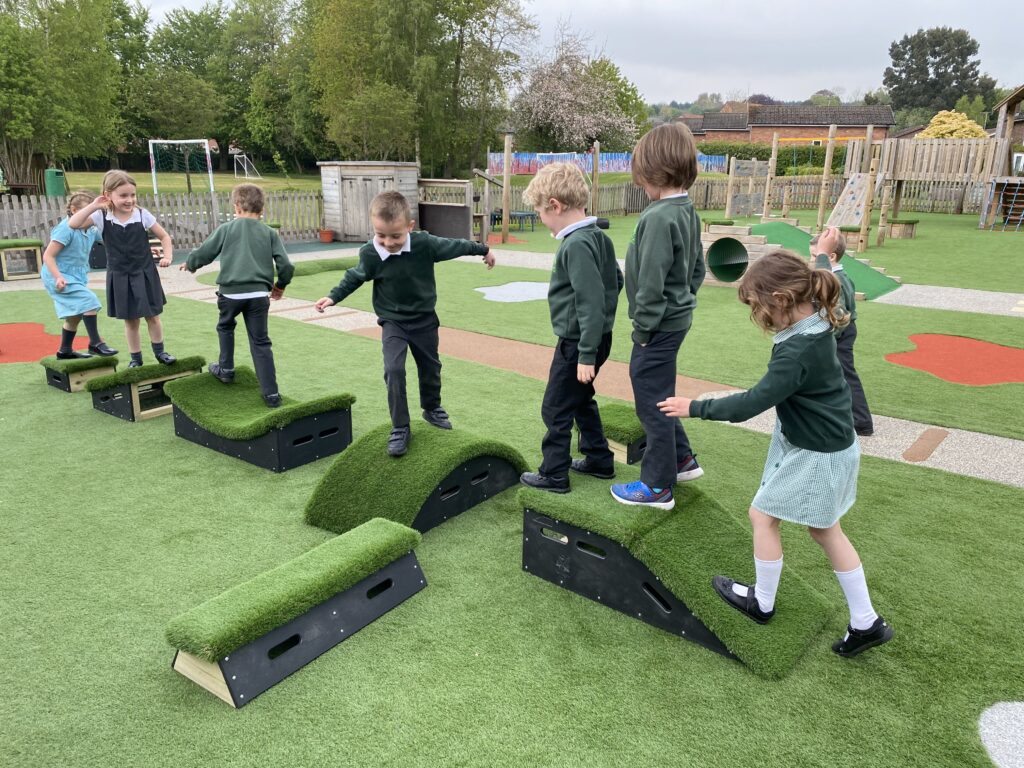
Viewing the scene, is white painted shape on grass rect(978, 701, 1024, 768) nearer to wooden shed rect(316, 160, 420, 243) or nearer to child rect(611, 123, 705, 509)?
child rect(611, 123, 705, 509)

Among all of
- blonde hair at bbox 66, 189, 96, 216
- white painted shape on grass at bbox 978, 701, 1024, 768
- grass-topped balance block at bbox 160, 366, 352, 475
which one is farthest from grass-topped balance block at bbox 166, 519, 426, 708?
blonde hair at bbox 66, 189, 96, 216

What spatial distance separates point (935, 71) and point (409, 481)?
395 feet

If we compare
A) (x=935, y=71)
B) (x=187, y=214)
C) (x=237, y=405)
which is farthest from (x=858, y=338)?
(x=935, y=71)

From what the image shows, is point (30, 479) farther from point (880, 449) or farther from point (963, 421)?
point (963, 421)

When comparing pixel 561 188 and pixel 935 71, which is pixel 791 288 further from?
pixel 935 71

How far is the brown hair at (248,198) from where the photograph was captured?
17.8ft

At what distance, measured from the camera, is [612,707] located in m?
2.76

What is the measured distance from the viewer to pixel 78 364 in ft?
21.7

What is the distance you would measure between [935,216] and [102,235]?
3392 centimetres

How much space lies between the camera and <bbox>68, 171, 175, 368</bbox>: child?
6.10m

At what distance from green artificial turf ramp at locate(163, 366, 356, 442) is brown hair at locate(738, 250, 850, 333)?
3266 mm

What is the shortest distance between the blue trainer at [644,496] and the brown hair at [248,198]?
3.67 metres

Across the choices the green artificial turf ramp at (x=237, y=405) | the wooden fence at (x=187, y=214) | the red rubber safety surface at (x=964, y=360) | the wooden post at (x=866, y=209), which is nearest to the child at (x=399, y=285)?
the green artificial turf ramp at (x=237, y=405)

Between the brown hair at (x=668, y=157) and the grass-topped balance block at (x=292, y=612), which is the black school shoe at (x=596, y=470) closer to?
the grass-topped balance block at (x=292, y=612)
